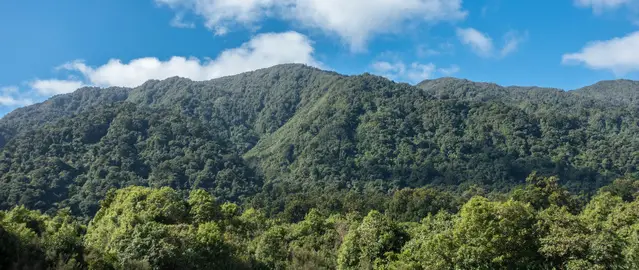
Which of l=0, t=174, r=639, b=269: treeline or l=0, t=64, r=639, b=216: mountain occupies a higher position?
l=0, t=64, r=639, b=216: mountain

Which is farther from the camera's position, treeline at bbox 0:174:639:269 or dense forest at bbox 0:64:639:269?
dense forest at bbox 0:64:639:269

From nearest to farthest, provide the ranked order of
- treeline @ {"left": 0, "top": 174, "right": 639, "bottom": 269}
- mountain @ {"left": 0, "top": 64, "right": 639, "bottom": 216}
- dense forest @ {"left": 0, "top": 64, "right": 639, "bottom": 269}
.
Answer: treeline @ {"left": 0, "top": 174, "right": 639, "bottom": 269} < dense forest @ {"left": 0, "top": 64, "right": 639, "bottom": 269} < mountain @ {"left": 0, "top": 64, "right": 639, "bottom": 216}

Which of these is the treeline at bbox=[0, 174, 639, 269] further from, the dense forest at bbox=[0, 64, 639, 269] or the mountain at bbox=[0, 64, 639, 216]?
the mountain at bbox=[0, 64, 639, 216]

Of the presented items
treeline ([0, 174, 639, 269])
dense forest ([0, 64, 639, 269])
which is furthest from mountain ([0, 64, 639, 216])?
treeline ([0, 174, 639, 269])

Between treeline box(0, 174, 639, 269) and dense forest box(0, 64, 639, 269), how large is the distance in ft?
0.44

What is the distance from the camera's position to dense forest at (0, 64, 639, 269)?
32188mm

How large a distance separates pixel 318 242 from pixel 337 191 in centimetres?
7645

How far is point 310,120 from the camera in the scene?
189375 millimetres

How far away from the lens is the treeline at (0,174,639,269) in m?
28.8

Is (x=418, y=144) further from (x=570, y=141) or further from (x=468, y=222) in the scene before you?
(x=468, y=222)

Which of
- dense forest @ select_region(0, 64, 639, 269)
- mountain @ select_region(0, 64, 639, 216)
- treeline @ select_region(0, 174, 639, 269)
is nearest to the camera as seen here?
treeline @ select_region(0, 174, 639, 269)

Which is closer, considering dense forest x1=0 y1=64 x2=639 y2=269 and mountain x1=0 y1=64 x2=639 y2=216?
dense forest x1=0 y1=64 x2=639 y2=269

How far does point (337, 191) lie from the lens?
413ft

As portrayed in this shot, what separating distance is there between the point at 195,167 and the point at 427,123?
290ft
